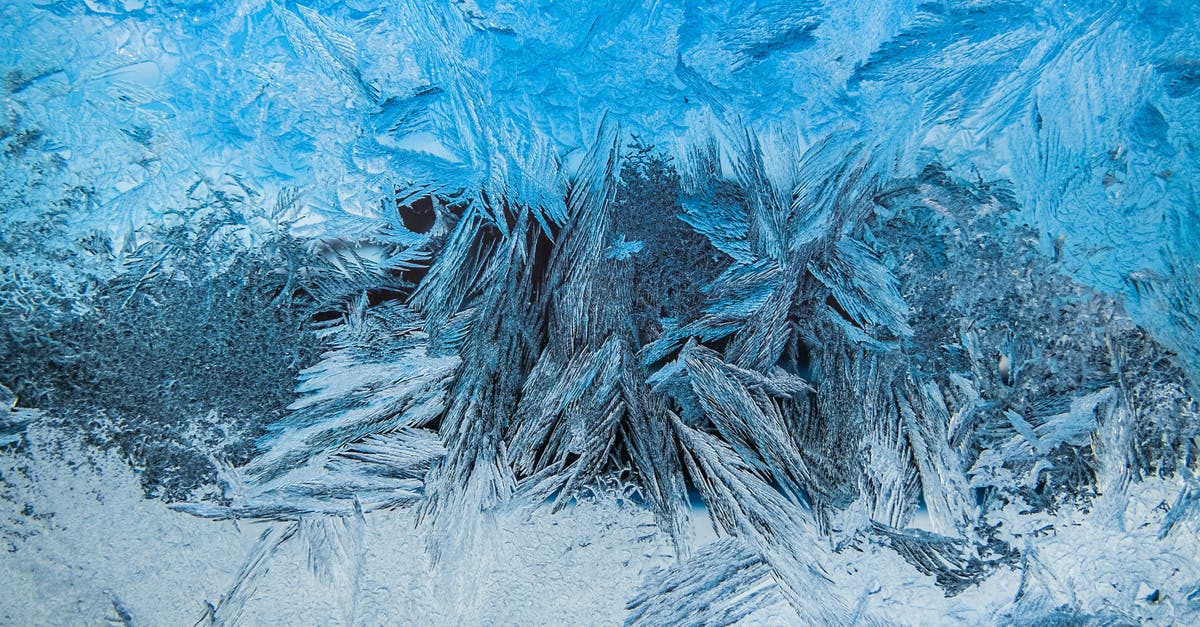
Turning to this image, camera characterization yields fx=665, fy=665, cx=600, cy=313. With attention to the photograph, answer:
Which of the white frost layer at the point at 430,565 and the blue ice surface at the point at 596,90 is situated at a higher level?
the blue ice surface at the point at 596,90

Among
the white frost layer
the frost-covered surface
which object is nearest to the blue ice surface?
the frost-covered surface

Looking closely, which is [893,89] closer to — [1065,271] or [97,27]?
[1065,271]

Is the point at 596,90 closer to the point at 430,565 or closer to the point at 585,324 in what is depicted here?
the point at 585,324

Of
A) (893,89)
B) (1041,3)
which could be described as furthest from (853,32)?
(1041,3)

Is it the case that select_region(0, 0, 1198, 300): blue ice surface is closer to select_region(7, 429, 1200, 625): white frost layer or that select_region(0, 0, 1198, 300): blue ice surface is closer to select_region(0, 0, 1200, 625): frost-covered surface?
select_region(0, 0, 1200, 625): frost-covered surface

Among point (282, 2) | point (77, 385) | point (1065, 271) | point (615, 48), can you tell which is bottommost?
point (1065, 271)

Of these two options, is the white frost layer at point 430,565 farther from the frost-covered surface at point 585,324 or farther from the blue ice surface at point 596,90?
the blue ice surface at point 596,90

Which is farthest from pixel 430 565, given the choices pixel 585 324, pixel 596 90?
pixel 596 90

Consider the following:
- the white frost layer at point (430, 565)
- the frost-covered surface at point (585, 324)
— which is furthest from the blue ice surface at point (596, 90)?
the white frost layer at point (430, 565)
